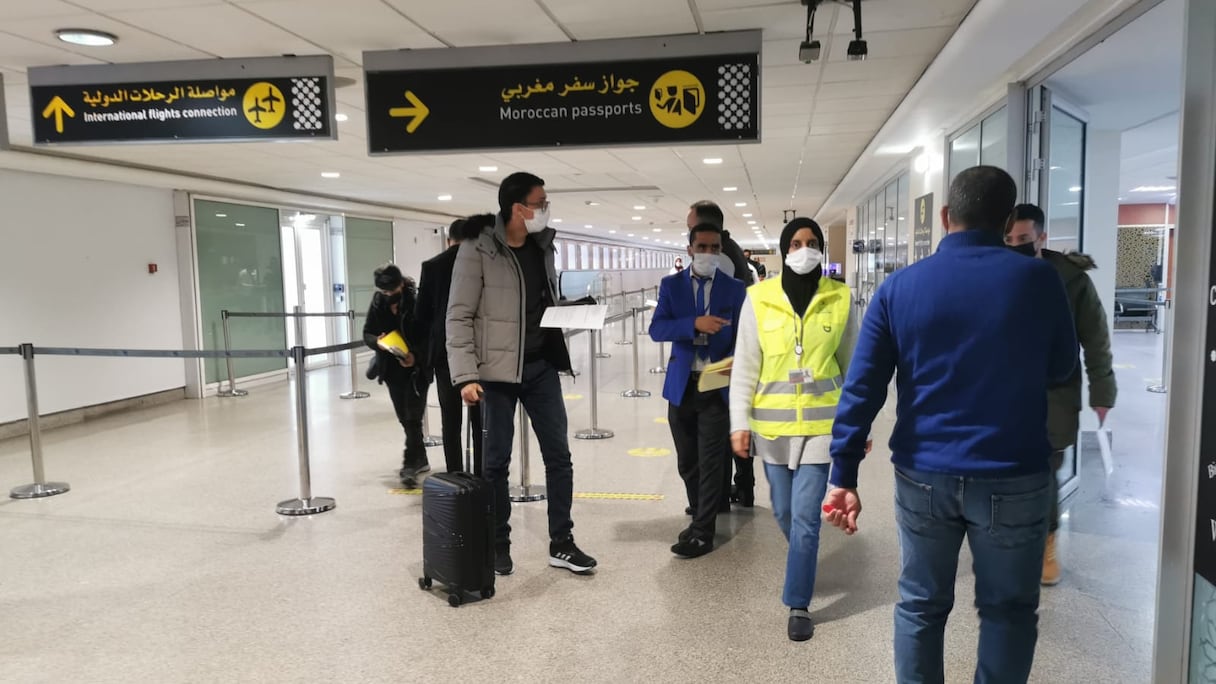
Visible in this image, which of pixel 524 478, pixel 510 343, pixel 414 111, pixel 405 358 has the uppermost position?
pixel 414 111

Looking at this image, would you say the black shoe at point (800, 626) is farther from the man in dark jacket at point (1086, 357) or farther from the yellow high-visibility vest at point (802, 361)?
the man in dark jacket at point (1086, 357)

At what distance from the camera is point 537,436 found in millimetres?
3602

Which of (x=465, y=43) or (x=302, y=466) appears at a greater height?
(x=465, y=43)

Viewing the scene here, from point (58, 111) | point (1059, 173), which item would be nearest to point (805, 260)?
point (1059, 173)

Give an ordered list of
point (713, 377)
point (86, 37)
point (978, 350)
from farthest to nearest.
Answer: point (86, 37), point (713, 377), point (978, 350)

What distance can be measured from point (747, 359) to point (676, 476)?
8.61 feet

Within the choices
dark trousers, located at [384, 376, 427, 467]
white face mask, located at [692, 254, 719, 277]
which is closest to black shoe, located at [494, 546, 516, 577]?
white face mask, located at [692, 254, 719, 277]

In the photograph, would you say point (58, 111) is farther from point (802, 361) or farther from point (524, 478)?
point (802, 361)

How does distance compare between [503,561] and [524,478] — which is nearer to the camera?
[503,561]

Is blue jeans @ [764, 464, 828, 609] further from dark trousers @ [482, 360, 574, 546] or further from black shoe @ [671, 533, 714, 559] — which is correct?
dark trousers @ [482, 360, 574, 546]

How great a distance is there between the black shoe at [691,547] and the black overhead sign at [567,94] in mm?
2133

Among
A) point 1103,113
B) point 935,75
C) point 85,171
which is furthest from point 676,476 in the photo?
point 85,171

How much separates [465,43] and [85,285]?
6.54 meters

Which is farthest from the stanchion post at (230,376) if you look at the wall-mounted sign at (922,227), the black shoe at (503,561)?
the wall-mounted sign at (922,227)
